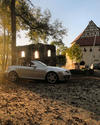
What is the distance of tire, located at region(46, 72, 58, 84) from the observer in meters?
7.72

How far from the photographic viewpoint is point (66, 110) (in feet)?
11.0

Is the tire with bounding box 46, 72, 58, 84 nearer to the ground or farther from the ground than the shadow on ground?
farther from the ground

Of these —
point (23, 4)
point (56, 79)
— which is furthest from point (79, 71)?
point (23, 4)

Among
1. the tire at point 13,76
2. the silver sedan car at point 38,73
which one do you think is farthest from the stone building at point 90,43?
the tire at point 13,76

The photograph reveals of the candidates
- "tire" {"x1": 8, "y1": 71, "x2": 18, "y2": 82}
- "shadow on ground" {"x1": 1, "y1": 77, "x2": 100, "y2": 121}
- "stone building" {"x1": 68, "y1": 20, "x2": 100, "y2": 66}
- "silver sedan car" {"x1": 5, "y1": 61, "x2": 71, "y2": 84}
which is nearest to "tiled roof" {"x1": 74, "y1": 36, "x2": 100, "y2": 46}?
"stone building" {"x1": 68, "y1": 20, "x2": 100, "y2": 66}

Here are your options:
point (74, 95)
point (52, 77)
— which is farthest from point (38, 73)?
point (74, 95)

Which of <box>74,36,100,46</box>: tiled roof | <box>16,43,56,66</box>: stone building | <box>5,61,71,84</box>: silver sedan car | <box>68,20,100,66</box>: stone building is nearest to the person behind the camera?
<box>5,61,71,84</box>: silver sedan car

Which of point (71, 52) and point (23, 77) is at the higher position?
point (71, 52)

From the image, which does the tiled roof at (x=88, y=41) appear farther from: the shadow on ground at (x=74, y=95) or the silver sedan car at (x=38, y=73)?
the shadow on ground at (x=74, y=95)

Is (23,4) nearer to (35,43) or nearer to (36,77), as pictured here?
(35,43)

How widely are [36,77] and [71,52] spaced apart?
93.4ft

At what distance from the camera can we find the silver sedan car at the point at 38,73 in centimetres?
771

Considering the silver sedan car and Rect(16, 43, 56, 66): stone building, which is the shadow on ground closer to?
the silver sedan car

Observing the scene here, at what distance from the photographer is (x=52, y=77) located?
Answer: 25.5ft
